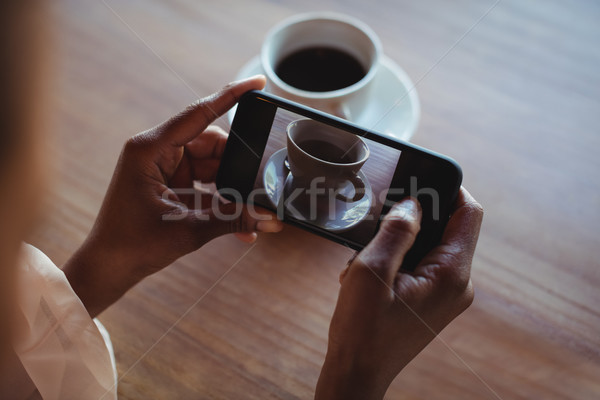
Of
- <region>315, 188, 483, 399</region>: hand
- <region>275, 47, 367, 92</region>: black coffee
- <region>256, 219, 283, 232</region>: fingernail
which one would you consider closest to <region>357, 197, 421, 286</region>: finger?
<region>315, 188, 483, 399</region>: hand

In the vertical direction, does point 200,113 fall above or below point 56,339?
above

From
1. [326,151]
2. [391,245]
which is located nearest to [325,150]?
[326,151]

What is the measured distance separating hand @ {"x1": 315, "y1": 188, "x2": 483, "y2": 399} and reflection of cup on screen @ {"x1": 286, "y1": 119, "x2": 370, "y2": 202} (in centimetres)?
6

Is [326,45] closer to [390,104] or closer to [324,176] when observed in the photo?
[390,104]

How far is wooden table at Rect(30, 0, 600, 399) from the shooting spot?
0.45m

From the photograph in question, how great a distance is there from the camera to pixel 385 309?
37 cm

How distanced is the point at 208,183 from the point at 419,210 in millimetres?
269

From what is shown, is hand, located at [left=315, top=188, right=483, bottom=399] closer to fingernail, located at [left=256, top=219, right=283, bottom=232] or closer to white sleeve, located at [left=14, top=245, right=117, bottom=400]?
fingernail, located at [left=256, top=219, right=283, bottom=232]

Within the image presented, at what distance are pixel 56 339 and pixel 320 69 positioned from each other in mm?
412

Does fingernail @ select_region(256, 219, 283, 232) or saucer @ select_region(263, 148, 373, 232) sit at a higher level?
saucer @ select_region(263, 148, 373, 232)

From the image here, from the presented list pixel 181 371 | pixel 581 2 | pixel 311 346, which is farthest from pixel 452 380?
pixel 581 2

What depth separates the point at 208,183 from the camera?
0.56 metres

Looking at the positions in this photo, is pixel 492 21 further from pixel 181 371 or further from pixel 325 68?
pixel 181 371

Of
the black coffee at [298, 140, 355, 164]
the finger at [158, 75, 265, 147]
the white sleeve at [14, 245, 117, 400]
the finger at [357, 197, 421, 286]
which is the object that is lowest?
the white sleeve at [14, 245, 117, 400]
